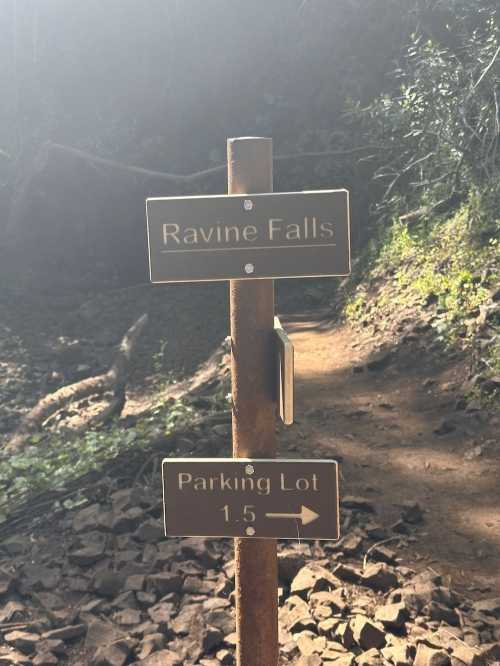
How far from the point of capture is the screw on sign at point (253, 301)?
2.35 metres

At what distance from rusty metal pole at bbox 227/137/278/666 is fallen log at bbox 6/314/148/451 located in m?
6.13

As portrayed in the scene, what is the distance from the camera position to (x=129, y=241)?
16984 mm

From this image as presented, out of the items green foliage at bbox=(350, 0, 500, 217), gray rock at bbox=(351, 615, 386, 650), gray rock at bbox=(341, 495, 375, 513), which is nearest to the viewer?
gray rock at bbox=(351, 615, 386, 650)

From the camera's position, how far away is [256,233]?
237 cm

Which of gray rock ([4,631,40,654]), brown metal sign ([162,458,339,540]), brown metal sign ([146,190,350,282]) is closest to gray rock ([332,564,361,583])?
gray rock ([4,631,40,654])

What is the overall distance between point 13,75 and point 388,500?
1923 cm

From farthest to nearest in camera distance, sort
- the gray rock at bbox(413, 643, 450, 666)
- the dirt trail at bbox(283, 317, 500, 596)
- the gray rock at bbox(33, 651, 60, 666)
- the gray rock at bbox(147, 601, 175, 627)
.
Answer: the dirt trail at bbox(283, 317, 500, 596) < the gray rock at bbox(147, 601, 175, 627) < the gray rock at bbox(33, 651, 60, 666) < the gray rock at bbox(413, 643, 450, 666)

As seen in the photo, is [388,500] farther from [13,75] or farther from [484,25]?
[13,75]

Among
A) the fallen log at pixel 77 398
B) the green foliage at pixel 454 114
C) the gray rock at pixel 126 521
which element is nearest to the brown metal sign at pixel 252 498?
the gray rock at pixel 126 521

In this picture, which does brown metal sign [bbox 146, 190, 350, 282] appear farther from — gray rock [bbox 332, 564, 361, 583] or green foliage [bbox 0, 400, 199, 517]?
green foliage [bbox 0, 400, 199, 517]

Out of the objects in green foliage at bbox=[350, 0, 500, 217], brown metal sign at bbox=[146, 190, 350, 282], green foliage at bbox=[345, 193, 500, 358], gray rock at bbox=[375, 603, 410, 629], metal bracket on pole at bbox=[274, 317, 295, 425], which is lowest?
gray rock at bbox=[375, 603, 410, 629]

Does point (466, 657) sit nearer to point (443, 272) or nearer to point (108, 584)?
point (108, 584)

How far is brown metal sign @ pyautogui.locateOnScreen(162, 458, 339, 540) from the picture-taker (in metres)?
2.37

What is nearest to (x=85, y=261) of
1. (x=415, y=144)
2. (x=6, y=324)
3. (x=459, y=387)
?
(x=6, y=324)
